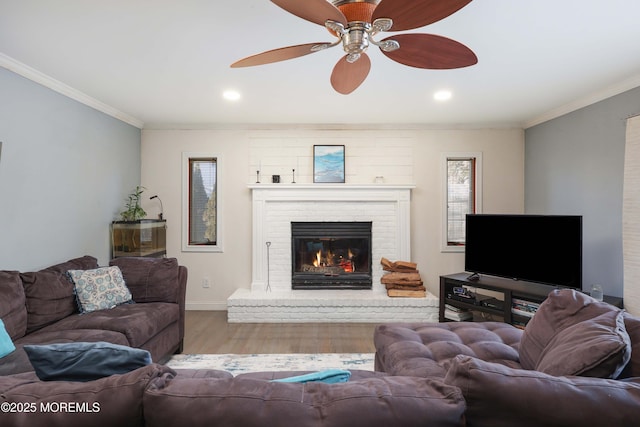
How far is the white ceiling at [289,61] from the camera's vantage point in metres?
1.96

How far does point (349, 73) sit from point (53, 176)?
2.89 m

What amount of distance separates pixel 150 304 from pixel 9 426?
87.5 inches

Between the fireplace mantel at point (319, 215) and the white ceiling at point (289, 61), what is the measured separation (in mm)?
977

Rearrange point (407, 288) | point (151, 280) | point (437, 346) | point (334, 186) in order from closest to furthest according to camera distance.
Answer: point (437, 346) < point (151, 280) < point (407, 288) < point (334, 186)

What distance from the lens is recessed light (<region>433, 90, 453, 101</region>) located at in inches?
130

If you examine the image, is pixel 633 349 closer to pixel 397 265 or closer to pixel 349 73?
pixel 349 73

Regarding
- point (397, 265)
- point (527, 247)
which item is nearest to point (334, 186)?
point (397, 265)

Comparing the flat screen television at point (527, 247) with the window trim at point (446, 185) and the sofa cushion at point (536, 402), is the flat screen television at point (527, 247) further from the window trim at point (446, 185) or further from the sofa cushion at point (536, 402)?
the sofa cushion at point (536, 402)

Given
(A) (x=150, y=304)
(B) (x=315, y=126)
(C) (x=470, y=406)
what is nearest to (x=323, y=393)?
(C) (x=470, y=406)

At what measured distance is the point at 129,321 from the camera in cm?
246

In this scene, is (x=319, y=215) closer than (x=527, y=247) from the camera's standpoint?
No

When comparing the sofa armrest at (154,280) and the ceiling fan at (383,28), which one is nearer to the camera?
the ceiling fan at (383,28)

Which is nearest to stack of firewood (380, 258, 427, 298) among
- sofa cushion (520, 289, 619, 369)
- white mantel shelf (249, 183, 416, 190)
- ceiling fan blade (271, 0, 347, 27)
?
white mantel shelf (249, 183, 416, 190)

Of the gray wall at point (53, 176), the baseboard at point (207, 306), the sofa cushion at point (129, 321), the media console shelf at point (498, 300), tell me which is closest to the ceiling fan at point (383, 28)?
the sofa cushion at point (129, 321)
